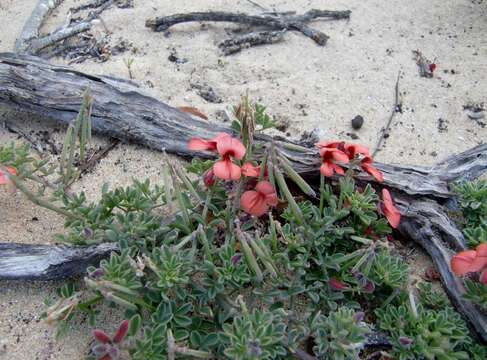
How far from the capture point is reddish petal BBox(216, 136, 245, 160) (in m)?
1.78

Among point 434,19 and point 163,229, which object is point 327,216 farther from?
point 434,19

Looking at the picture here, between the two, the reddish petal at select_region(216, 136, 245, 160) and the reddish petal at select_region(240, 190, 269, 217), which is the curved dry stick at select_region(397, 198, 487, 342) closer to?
the reddish petal at select_region(240, 190, 269, 217)

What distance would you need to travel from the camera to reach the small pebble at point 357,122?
3.00 metres

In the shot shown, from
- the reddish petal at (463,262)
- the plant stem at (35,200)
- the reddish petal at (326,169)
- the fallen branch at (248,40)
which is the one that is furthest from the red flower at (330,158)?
Answer: the fallen branch at (248,40)

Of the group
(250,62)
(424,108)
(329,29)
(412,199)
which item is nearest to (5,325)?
(412,199)

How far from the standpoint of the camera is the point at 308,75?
339 centimetres

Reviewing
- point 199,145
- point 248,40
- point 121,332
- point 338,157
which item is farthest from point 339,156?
point 248,40

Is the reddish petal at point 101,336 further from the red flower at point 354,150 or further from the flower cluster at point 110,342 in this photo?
the red flower at point 354,150

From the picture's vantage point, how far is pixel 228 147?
5.86 ft

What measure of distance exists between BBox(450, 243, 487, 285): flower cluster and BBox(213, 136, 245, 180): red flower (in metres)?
0.78

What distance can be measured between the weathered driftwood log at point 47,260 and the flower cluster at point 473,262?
1.24 metres

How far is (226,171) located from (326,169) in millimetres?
420

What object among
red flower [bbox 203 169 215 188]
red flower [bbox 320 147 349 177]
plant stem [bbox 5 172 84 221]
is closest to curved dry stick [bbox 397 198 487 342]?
red flower [bbox 320 147 349 177]

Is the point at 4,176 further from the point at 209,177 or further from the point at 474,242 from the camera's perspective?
the point at 474,242
